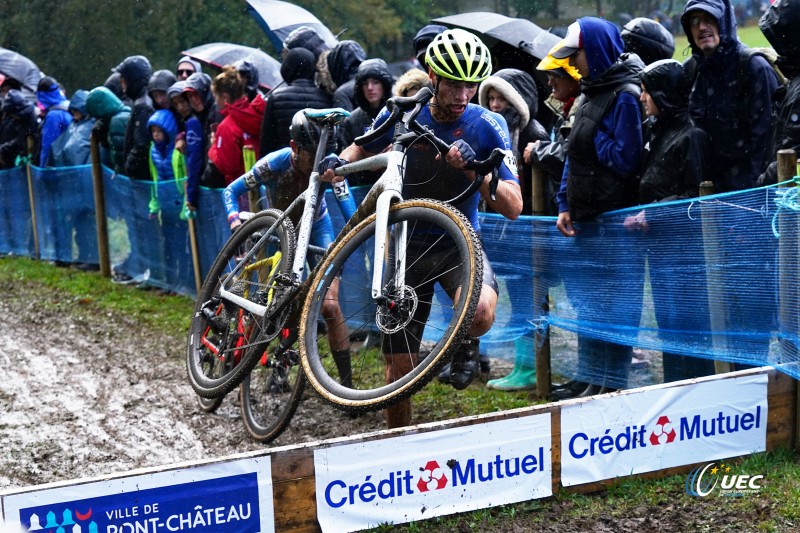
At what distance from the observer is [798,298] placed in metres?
5.39

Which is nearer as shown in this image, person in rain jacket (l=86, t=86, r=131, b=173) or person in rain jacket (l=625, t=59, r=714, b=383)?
person in rain jacket (l=625, t=59, r=714, b=383)

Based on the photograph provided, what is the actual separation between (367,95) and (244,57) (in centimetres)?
Answer: 512

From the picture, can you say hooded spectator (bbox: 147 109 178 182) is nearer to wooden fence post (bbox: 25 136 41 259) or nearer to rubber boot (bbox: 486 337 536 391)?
wooden fence post (bbox: 25 136 41 259)

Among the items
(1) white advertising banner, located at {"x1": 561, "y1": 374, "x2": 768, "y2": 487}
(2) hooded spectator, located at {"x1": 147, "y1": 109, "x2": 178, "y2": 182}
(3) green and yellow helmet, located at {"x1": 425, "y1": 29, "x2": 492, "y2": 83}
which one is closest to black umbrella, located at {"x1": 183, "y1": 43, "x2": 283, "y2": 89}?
(2) hooded spectator, located at {"x1": 147, "y1": 109, "x2": 178, "y2": 182}

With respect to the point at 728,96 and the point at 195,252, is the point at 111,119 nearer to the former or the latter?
the point at 195,252

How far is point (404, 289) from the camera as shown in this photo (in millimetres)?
4887

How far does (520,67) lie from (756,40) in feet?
52.3

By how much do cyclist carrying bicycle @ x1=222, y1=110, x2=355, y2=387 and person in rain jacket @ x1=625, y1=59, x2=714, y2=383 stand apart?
1.79 meters

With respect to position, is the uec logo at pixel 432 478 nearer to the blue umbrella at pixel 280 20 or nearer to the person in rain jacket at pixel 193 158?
the person in rain jacket at pixel 193 158

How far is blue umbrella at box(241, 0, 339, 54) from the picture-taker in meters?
11.6

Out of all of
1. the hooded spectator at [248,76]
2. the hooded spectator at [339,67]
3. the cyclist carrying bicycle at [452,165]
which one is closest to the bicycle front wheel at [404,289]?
the cyclist carrying bicycle at [452,165]

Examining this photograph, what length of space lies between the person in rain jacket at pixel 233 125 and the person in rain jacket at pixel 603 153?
11.7 feet

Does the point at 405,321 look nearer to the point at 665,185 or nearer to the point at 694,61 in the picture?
the point at 665,185

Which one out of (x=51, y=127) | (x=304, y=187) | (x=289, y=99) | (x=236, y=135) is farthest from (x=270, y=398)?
(x=51, y=127)
